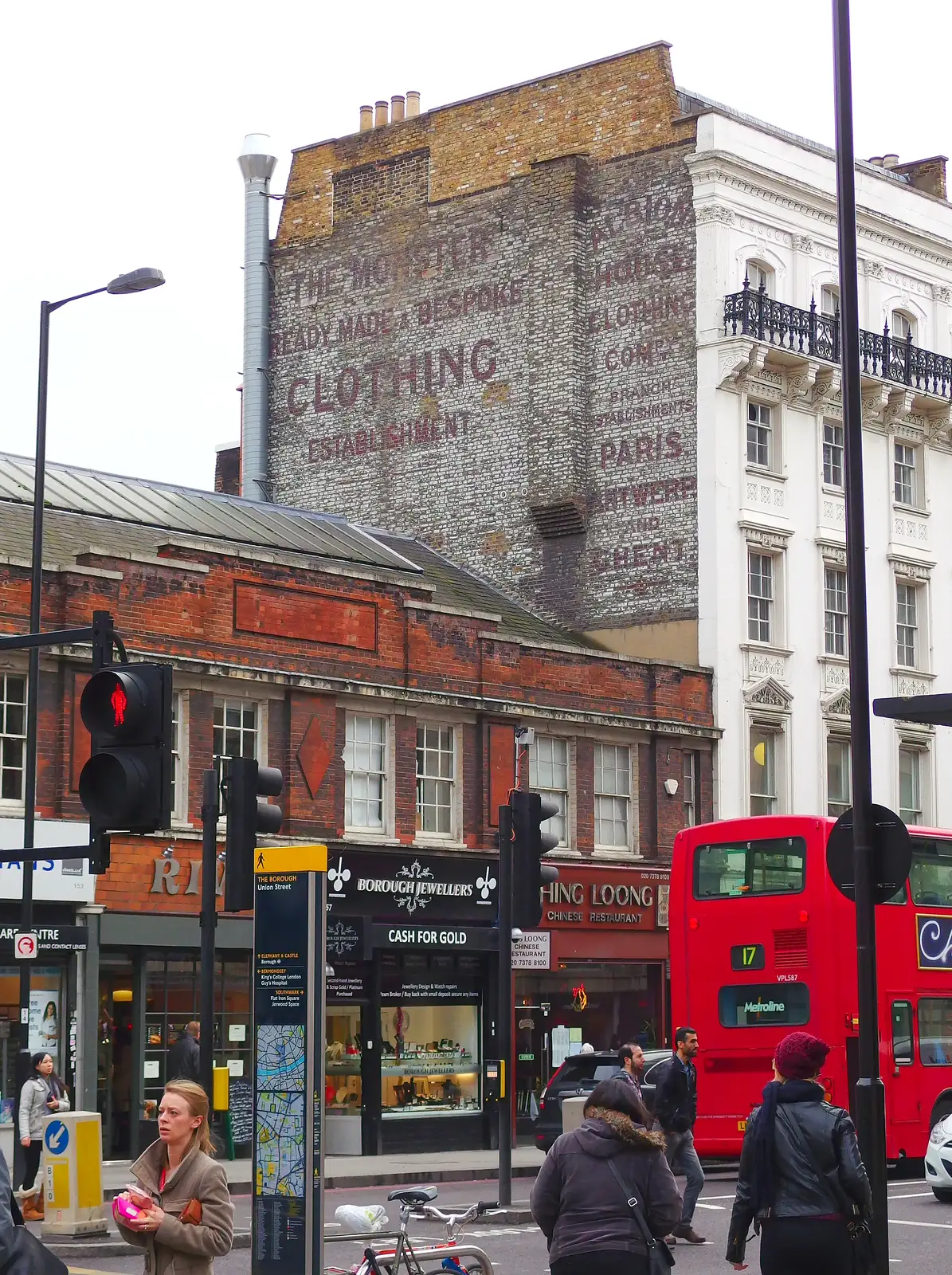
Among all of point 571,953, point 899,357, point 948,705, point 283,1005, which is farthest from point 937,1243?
point 899,357

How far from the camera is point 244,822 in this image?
16.7 m

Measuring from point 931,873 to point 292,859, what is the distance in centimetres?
1280

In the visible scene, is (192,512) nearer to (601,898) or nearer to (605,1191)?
(601,898)

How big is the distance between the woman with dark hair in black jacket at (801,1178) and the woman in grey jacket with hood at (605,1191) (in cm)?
101

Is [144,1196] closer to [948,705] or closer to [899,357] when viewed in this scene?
[948,705]

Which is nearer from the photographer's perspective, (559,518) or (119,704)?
(119,704)

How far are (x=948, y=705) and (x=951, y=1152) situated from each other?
38.8ft

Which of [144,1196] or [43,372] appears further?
[43,372]

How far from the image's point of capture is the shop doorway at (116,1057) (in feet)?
91.2

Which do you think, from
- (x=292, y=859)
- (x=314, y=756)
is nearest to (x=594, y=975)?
(x=314, y=756)

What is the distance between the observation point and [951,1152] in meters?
21.1

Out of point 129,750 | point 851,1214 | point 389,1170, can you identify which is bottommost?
point 389,1170

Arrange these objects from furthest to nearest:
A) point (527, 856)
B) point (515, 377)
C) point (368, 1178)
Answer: point (515, 377) < point (368, 1178) < point (527, 856)

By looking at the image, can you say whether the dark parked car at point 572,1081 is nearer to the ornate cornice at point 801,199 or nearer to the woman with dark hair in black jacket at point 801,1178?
the woman with dark hair in black jacket at point 801,1178
